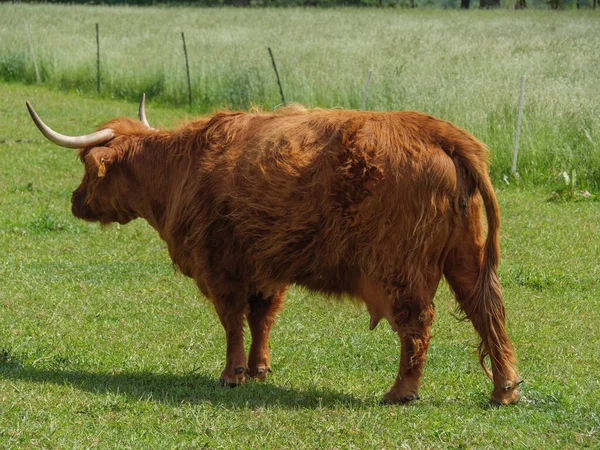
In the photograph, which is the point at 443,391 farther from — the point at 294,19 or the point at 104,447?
the point at 294,19

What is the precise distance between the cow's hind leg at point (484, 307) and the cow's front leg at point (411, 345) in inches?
11.2

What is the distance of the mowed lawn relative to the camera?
17.6 ft

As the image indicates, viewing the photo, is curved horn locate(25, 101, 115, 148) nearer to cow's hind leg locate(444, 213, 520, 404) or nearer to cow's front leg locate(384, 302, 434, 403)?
cow's front leg locate(384, 302, 434, 403)

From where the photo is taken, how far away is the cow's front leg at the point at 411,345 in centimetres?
591

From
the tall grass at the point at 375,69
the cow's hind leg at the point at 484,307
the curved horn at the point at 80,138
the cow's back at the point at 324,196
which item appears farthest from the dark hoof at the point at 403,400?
the tall grass at the point at 375,69

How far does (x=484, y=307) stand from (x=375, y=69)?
15.2 m

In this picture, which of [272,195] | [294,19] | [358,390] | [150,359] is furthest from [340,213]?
[294,19]

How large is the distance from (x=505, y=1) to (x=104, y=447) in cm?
8950

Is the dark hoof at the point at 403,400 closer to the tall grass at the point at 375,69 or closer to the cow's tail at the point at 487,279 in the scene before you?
the cow's tail at the point at 487,279

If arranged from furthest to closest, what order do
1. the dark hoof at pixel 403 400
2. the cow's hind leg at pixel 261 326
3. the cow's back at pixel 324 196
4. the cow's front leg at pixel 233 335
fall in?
1. the cow's hind leg at pixel 261 326
2. the cow's front leg at pixel 233 335
3. the dark hoof at pixel 403 400
4. the cow's back at pixel 324 196

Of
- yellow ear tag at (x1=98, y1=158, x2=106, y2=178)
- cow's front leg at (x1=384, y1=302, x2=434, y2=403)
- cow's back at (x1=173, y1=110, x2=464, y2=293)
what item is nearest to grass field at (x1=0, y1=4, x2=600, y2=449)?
cow's front leg at (x1=384, y1=302, x2=434, y2=403)

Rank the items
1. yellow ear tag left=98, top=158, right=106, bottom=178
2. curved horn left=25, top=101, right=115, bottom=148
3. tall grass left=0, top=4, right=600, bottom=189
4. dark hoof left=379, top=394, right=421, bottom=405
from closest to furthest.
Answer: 1. dark hoof left=379, top=394, right=421, bottom=405
2. curved horn left=25, top=101, right=115, bottom=148
3. yellow ear tag left=98, top=158, right=106, bottom=178
4. tall grass left=0, top=4, right=600, bottom=189

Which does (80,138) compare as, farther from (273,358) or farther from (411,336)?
(411,336)

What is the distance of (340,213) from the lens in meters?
6.04
